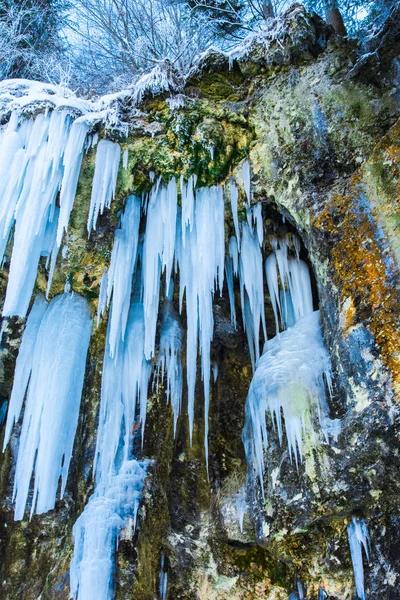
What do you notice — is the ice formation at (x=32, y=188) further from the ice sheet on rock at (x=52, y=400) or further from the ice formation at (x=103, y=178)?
the ice sheet on rock at (x=52, y=400)

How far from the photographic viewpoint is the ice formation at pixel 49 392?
3.98 meters

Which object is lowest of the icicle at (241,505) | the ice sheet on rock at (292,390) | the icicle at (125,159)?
the icicle at (241,505)

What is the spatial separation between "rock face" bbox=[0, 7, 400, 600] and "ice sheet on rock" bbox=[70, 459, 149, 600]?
106 millimetres

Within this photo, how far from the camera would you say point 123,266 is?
4.43m

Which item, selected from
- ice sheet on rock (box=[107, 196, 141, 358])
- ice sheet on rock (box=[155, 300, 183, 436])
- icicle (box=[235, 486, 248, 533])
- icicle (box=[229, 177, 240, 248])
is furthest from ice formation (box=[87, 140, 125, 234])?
icicle (box=[235, 486, 248, 533])

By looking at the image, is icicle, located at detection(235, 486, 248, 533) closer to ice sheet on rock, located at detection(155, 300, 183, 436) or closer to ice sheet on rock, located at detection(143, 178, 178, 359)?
ice sheet on rock, located at detection(155, 300, 183, 436)

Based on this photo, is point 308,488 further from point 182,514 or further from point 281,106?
point 281,106

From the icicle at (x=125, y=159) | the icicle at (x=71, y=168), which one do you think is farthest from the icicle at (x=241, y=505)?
the icicle at (x=125, y=159)

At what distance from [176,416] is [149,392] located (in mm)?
368

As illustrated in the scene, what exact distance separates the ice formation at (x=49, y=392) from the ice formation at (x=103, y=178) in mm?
900

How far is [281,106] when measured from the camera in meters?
4.60

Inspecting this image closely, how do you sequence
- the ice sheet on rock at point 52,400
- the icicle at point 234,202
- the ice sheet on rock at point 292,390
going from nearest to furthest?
the ice sheet on rock at point 292,390, the ice sheet on rock at point 52,400, the icicle at point 234,202

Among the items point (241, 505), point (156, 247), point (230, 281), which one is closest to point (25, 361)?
point (156, 247)

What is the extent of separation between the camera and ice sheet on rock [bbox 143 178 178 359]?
4.29m
